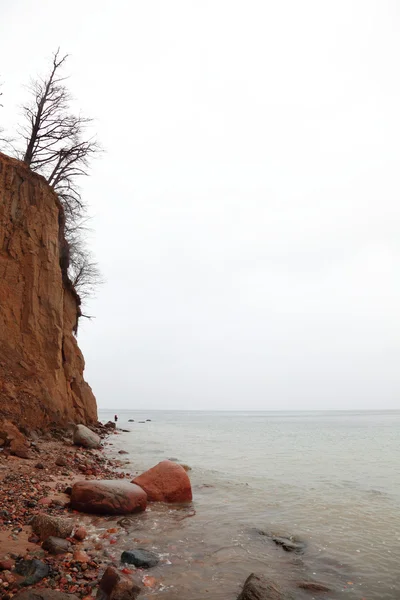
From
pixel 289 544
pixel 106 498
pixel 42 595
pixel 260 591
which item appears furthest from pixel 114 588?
pixel 289 544

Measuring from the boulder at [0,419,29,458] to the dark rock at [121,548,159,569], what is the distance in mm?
5116

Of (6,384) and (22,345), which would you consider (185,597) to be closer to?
(6,384)

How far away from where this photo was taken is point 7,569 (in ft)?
13.8

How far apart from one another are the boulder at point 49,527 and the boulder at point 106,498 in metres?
1.56

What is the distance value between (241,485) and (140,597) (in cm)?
797

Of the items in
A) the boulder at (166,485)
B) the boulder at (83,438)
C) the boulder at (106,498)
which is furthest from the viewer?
the boulder at (83,438)

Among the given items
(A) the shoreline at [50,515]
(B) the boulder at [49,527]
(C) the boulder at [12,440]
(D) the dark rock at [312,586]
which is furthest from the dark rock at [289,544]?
(C) the boulder at [12,440]

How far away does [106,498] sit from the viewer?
7359mm

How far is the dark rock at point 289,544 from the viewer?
641cm

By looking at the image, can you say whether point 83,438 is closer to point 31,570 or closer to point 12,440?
point 12,440

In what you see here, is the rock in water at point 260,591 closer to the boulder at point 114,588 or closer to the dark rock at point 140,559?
the boulder at point 114,588

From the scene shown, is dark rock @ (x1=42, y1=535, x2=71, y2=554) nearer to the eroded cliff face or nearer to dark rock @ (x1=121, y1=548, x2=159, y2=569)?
dark rock @ (x1=121, y1=548, x2=159, y2=569)

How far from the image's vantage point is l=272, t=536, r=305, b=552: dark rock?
21.0 ft

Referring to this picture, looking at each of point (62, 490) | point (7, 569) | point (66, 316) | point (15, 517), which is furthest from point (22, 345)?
point (7, 569)
